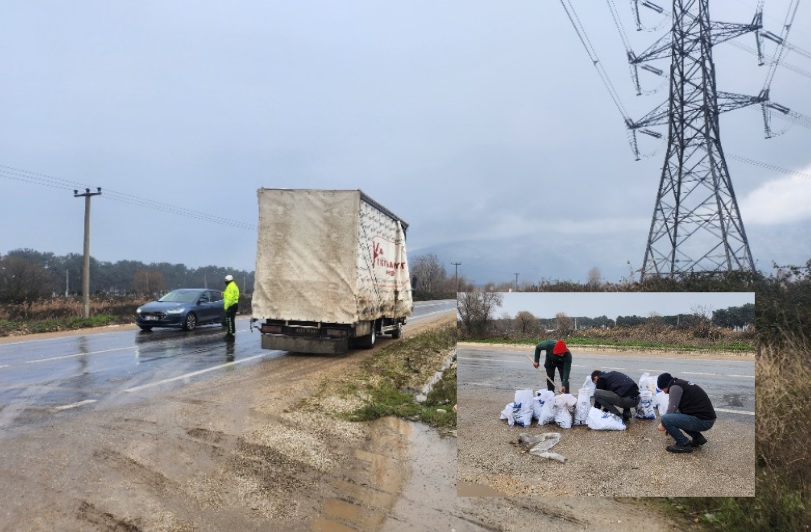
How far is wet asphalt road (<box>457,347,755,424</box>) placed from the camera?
2.98 metres

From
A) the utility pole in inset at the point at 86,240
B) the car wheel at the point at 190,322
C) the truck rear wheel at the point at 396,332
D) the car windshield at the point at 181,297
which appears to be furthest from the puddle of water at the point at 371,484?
the utility pole in inset at the point at 86,240

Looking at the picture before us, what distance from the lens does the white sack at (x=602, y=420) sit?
310 centimetres

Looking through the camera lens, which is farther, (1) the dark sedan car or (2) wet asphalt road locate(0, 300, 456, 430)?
(1) the dark sedan car

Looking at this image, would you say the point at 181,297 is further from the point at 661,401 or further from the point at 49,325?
the point at 661,401

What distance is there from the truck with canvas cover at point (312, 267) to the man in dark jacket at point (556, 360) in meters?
9.61

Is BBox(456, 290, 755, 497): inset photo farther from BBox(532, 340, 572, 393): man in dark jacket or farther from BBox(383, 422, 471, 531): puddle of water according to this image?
BBox(383, 422, 471, 531): puddle of water

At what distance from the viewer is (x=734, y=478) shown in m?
2.95

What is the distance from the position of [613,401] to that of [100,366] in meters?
11.0

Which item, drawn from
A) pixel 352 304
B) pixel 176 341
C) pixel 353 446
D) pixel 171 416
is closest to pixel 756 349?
pixel 353 446

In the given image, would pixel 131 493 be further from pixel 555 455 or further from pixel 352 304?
pixel 352 304

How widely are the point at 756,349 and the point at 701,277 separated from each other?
1072mm

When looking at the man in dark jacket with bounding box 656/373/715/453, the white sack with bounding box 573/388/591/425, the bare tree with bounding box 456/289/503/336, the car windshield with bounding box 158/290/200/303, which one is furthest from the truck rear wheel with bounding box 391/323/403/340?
the man in dark jacket with bounding box 656/373/715/453

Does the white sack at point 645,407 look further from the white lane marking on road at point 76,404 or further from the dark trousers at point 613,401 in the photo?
the white lane marking on road at point 76,404

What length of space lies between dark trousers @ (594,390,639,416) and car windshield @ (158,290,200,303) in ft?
66.1
